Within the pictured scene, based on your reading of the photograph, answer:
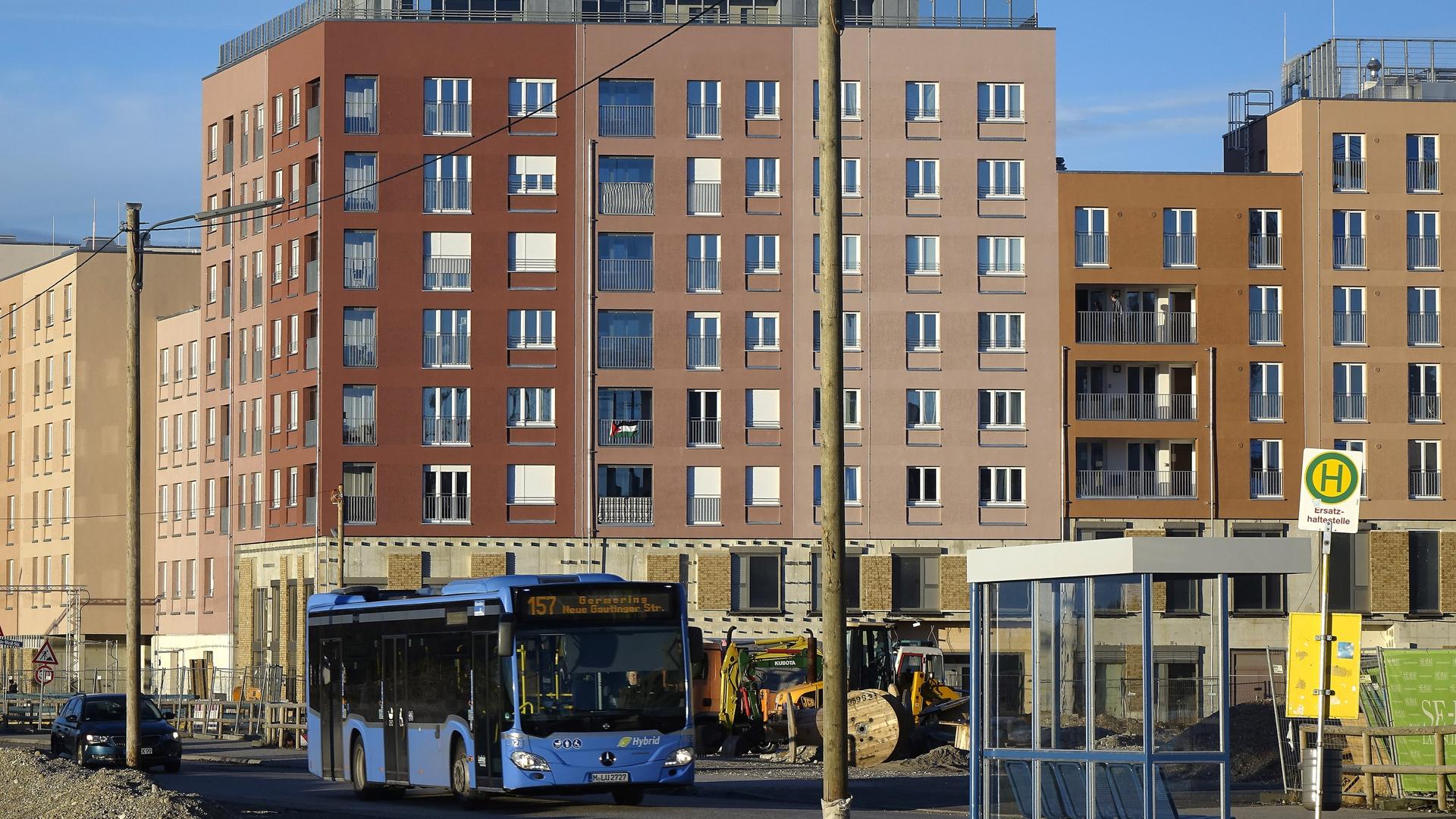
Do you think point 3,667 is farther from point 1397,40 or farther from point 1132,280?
point 1397,40

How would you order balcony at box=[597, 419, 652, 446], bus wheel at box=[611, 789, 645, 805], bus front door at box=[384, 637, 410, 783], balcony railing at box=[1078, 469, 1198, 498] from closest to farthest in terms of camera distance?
bus wheel at box=[611, 789, 645, 805] < bus front door at box=[384, 637, 410, 783] < balcony railing at box=[1078, 469, 1198, 498] < balcony at box=[597, 419, 652, 446]

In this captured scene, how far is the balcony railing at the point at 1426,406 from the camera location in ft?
249

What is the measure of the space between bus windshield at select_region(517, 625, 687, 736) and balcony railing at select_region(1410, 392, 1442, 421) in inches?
2165

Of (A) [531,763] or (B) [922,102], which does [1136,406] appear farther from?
(A) [531,763]

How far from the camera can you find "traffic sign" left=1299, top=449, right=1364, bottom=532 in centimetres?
1922

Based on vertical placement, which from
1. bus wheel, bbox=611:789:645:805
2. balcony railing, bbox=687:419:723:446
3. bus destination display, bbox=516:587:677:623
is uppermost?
balcony railing, bbox=687:419:723:446

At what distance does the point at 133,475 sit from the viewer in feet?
115

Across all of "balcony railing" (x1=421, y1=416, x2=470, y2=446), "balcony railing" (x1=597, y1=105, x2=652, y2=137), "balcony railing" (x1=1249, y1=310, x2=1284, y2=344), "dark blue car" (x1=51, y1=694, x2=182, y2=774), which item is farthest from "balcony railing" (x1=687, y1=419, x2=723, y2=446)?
"dark blue car" (x1=51, y1=694, x2=182, y2=774)

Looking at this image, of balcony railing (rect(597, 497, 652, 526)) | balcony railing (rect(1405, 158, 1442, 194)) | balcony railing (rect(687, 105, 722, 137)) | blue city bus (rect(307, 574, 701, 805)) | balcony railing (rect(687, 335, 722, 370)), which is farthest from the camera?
balcony railing (rect(687, 105, 722, 137))

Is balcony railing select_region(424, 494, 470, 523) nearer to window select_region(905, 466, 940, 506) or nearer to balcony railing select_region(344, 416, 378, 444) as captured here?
balcony railing select_region(344, 416, 378, 444)

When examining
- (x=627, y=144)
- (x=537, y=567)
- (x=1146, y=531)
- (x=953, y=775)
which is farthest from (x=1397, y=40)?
(x=953, y=775)

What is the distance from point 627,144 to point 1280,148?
78.5 ft

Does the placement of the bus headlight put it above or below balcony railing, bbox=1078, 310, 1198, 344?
below

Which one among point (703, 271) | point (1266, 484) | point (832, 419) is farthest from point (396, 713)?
point (1266, 484)
